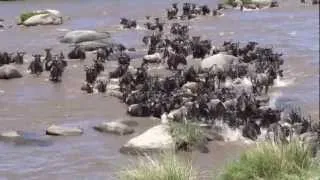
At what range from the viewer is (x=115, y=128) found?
12.6 metres

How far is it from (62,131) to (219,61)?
621cm

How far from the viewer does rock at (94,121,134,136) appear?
1251 cm

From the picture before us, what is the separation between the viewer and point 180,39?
20.6 m

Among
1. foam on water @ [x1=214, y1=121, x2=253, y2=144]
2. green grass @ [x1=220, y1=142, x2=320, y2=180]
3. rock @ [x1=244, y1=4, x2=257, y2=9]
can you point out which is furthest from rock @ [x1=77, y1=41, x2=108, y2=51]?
green grass @ [x1=220, y1=142, x2=320, y2=180]

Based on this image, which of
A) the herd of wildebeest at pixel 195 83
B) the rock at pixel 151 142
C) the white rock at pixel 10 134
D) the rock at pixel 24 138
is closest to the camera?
the rock at pixel 151 142

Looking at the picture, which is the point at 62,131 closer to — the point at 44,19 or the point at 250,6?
Result: the point at 44,19

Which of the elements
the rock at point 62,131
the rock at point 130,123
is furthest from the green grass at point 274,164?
the rock at point 130,123

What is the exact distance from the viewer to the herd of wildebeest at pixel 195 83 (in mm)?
12812

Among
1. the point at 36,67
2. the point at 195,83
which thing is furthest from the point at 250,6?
the point at 195,83

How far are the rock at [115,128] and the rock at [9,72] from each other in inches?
195

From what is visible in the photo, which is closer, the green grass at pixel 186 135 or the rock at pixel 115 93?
the green grass at pixel 186 135

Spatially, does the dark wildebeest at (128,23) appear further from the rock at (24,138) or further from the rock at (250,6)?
the rock at (24,138)

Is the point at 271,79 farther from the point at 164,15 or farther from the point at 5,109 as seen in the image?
the point at 164,15

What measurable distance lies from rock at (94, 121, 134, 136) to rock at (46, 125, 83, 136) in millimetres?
371
